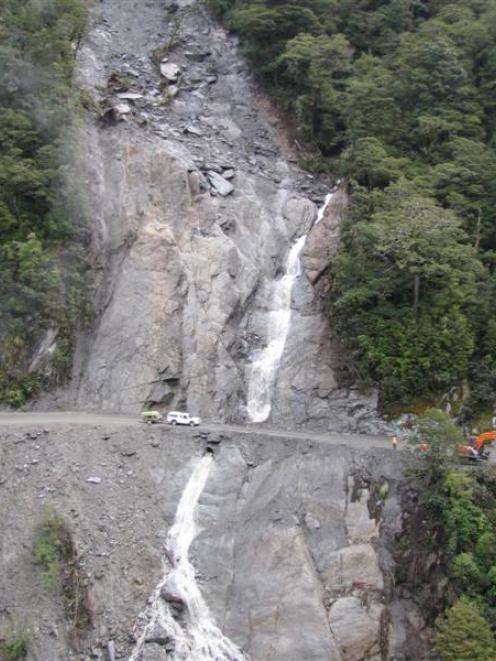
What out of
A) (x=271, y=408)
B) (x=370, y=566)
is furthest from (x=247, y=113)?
(x=370, y=566)

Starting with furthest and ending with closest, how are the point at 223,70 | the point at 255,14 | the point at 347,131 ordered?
the point at 223,70 → the point at 255,14 → the point at 347,131

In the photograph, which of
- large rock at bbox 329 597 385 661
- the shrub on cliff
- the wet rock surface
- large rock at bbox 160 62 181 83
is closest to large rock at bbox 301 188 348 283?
the wet rock surface

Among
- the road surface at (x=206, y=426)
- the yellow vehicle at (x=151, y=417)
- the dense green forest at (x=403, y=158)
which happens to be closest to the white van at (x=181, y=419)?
the road surface at (x=206, y=426)

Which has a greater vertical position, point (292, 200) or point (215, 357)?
point (292, 200)

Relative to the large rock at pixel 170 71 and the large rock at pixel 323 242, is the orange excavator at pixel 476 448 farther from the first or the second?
the large rock at pixel 170 71

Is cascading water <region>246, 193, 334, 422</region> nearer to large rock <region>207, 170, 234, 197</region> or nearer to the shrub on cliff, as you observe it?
large rock <region>207, 170, 234, 197</region>

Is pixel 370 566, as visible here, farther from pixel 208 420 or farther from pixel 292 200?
pixel 292 200
